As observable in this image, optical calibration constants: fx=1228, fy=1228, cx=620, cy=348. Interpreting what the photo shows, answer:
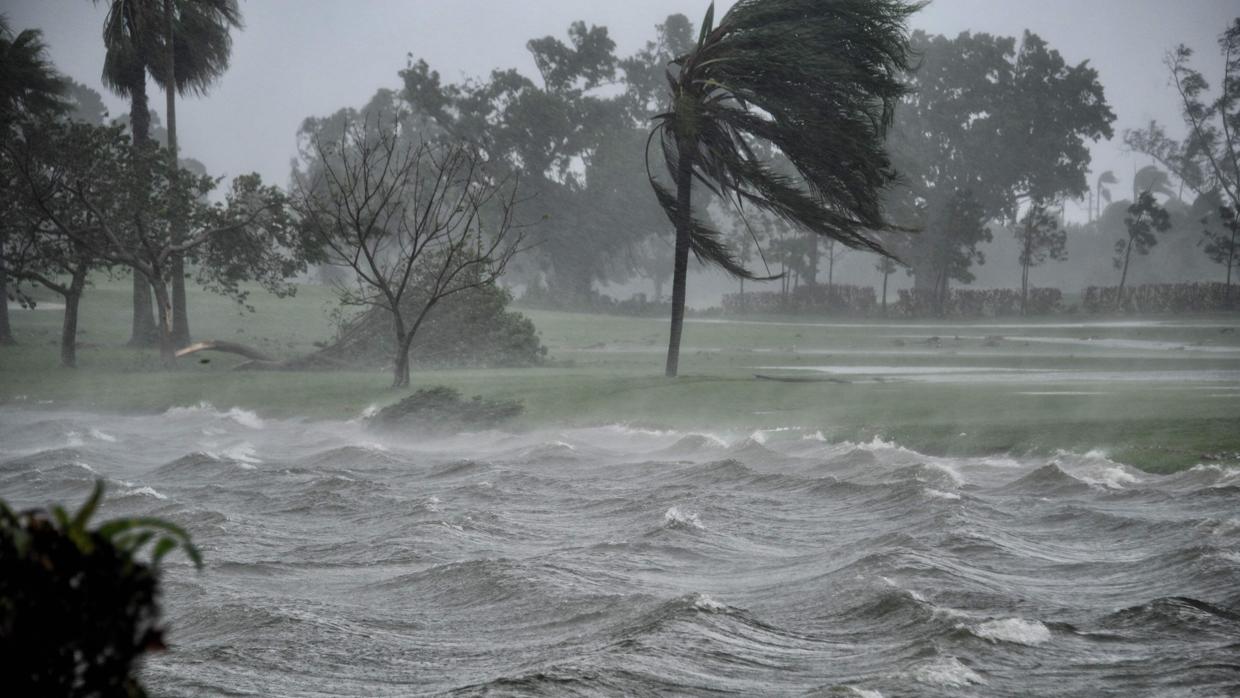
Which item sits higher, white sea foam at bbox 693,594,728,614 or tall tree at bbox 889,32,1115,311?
tall tree at bbox 889,32,1115,311

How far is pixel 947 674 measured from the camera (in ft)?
20.9

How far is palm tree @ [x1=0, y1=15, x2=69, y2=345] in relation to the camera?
33344 millimetres

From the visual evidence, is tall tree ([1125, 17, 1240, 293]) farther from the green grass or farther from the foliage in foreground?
the foliage in foreground

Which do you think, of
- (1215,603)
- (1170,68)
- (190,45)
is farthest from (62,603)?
(1170,68)

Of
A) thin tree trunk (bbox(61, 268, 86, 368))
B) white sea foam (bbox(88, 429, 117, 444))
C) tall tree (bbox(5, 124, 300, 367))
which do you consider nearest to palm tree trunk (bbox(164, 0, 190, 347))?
tall tree (bbox(5, 124, 300, 367))

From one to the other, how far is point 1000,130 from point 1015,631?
6678 cm

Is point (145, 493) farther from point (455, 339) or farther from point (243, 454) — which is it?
point (455, 339)

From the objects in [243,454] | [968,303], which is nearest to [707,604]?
[243,454]

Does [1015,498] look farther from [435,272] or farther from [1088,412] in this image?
[435,272]

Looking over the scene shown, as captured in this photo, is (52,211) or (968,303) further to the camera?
(968,303)

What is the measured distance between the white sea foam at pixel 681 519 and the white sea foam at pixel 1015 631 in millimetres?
3917

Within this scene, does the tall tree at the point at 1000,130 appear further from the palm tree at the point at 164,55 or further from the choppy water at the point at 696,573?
the choppy water at the point at 696,573

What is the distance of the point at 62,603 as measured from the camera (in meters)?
2.19

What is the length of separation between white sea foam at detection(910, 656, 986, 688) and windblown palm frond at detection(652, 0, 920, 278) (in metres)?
15.7
